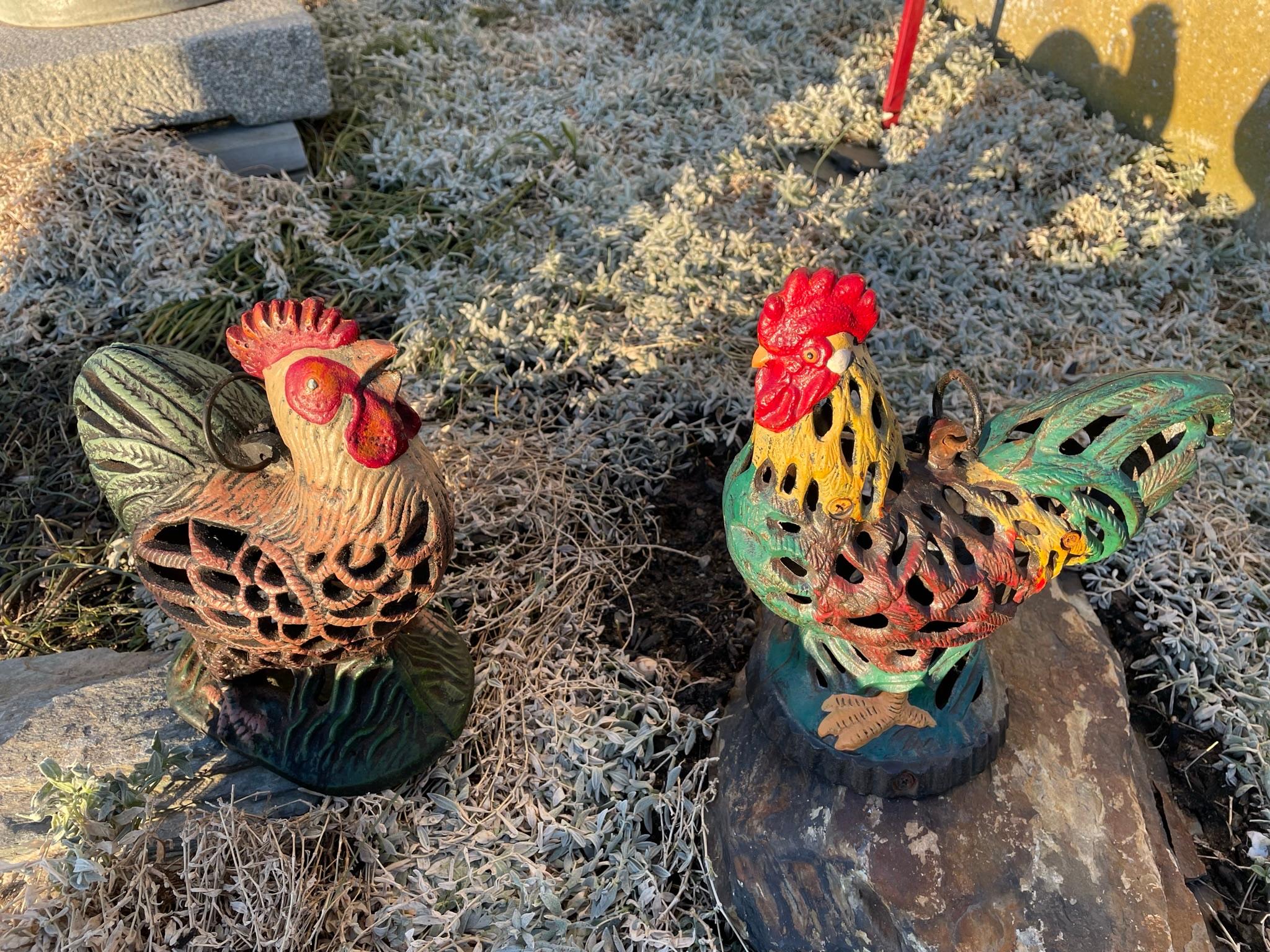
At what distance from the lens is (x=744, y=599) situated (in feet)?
9.30

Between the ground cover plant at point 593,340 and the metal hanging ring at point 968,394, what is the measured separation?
990mm

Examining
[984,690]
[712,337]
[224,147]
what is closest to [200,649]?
[984,690]

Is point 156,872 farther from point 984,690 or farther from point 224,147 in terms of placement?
point 224,147

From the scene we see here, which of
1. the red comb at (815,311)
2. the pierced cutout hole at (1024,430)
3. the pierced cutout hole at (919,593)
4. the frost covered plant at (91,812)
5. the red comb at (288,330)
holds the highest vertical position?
the red comb at (815,311)

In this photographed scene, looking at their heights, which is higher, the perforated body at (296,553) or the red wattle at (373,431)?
the red wattle at (373,431)

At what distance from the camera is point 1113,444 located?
189cm

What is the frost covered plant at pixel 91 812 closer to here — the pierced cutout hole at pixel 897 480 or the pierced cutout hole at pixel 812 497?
the pierced cutout hole at pixel 812 497

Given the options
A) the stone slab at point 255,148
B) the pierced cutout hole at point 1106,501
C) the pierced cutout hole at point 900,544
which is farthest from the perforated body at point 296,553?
the stone slab at point 255,148

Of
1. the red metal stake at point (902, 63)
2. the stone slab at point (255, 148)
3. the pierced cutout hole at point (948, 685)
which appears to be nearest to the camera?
the pierced cutout hole at point (948, 685)

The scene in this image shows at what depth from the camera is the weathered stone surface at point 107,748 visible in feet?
7.10

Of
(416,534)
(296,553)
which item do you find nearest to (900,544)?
(416,534)

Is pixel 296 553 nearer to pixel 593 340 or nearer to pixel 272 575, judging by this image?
pixel 272 575

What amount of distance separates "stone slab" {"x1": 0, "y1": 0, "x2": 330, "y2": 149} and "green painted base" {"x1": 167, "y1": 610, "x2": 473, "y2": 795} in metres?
A: 2.87

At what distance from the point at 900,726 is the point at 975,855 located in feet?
1.07
